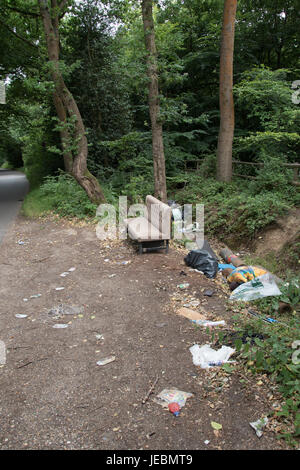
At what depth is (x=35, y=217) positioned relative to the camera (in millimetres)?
10070

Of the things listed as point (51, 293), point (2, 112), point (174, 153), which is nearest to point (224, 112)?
point (174, 153)

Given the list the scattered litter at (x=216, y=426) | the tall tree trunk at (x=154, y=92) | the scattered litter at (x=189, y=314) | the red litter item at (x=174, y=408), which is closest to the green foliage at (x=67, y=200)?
the tall tree trunk at (x=154, y=92)

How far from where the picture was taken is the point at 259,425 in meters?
2.34

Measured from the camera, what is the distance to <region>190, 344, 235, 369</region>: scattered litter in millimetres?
3094

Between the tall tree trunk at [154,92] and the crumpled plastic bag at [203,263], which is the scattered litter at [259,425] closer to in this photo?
the crumpled plastic bag at [203,263]

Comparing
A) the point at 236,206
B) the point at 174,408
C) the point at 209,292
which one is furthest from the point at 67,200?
the point at 174,408

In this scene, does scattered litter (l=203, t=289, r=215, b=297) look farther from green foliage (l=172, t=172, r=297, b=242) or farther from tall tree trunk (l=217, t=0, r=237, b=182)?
tall tree trunk (l=217, t=0, r=237, b=182)

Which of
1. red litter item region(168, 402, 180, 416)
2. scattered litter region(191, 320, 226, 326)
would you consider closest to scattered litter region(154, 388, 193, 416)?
red litter item region(168, 402, 180, 416)

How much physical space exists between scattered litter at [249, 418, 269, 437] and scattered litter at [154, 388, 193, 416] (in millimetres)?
575

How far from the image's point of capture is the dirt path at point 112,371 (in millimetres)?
2367

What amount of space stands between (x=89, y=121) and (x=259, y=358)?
40.2 feet

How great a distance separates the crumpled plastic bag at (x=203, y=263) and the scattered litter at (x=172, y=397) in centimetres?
289

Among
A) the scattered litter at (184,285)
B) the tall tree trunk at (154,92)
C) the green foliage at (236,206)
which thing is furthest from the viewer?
the tall tree trunk at (154,92)

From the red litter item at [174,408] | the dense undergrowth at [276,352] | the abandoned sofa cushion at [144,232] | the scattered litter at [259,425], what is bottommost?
the red litter item at [174,408]
